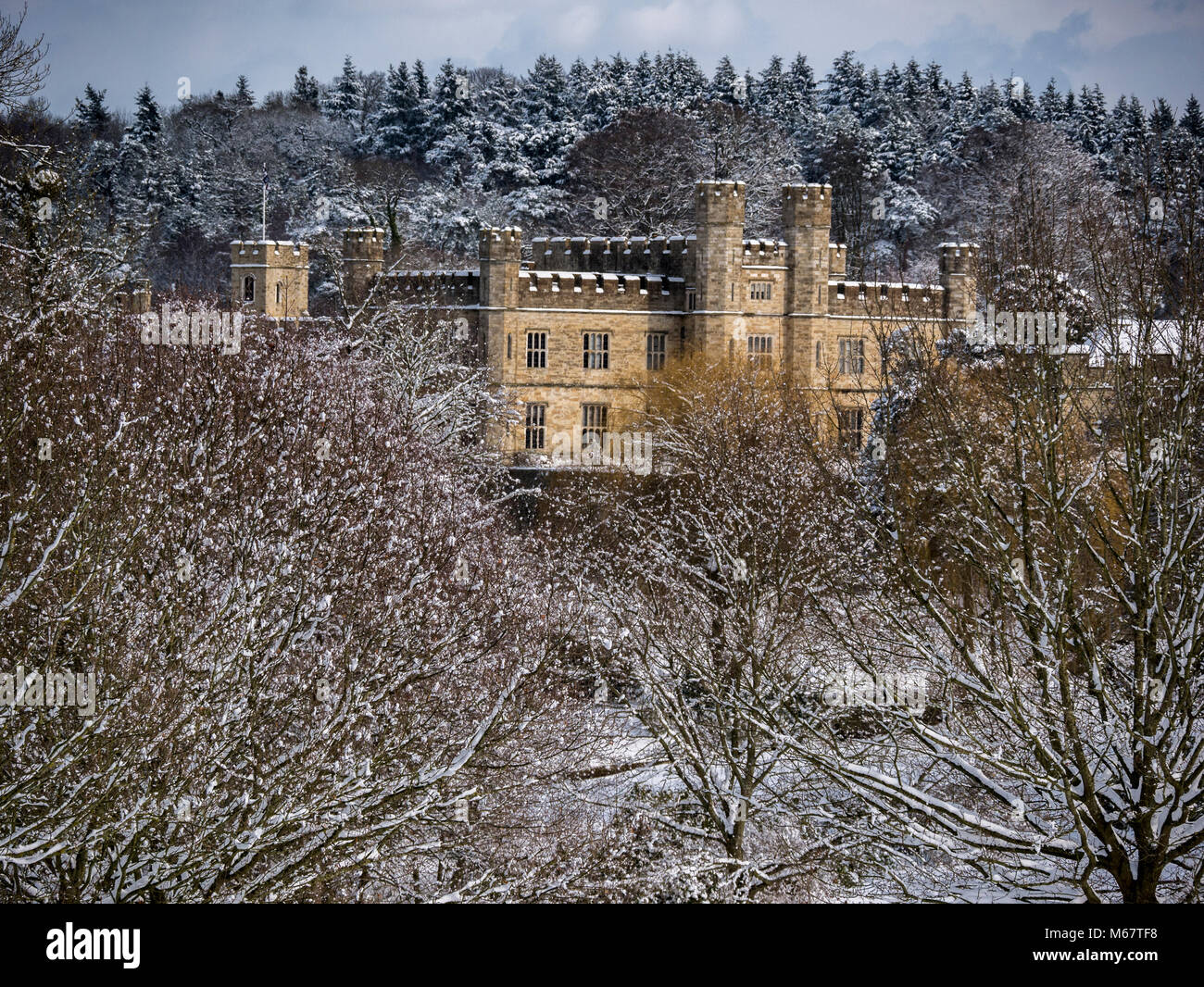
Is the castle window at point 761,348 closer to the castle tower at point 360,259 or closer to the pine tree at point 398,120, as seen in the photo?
the castle tower at point 360,259

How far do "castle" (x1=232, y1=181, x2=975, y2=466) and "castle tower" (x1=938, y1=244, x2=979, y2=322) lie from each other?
37 mm

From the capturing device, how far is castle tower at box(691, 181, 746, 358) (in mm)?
34594

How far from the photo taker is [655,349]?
118 feet

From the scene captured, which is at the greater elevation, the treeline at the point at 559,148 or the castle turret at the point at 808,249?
the treeline at the point at 559,148

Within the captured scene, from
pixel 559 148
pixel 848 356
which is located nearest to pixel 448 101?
pixel 559 148

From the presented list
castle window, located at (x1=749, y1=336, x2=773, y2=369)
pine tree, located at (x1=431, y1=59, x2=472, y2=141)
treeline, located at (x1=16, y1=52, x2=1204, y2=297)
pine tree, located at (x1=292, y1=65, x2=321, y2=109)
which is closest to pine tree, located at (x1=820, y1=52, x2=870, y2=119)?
treeline, located at (x1=16, y1=52, x2=1204, y2=297)

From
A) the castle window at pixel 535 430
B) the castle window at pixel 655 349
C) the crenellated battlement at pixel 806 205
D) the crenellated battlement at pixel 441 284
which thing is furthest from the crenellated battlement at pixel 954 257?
the crenellated battlement at pixel 441 284

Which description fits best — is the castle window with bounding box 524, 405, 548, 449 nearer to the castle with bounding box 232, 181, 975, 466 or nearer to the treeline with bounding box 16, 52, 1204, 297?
the castle with bounding box 232, 181, 975, 466

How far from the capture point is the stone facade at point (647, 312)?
114 ft

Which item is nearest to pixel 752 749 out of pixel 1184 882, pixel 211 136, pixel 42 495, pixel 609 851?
pixel 609 851

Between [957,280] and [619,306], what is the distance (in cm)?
922

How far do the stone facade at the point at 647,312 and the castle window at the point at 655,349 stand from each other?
0.03 m

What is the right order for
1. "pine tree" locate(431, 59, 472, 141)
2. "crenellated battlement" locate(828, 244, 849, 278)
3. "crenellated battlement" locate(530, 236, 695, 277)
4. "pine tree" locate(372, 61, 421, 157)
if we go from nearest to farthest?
"crenellated battlement" locate(530, 236, 695, 277), "crenellated battlement" locate(828, 244, 849, 278), "pine tree" locate(431, 59, 472, 141), "pine tree" locate(372, 61, 421, 157)

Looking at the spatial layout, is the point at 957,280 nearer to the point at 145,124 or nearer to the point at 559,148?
the point at 559,148
